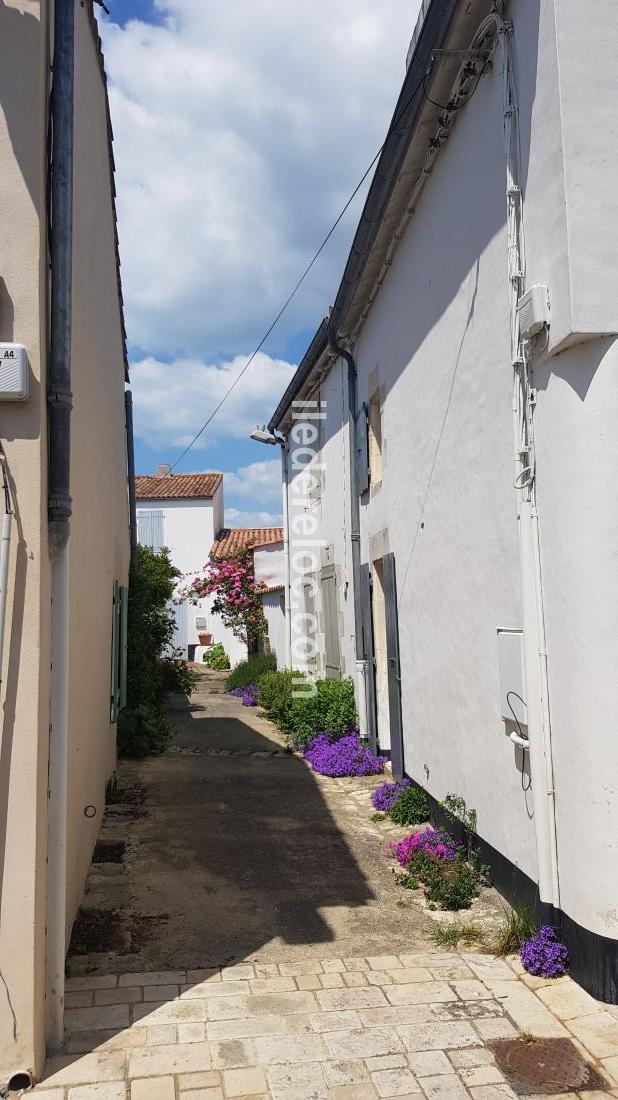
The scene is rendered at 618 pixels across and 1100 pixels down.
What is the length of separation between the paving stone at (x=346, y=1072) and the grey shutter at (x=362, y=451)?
6525mm

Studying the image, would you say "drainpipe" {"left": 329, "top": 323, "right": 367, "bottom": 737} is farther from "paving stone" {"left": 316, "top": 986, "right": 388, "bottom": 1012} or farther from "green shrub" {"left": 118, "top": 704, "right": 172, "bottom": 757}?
"paving stone" {"left": 316, "top": 986, "right": 388, "bottom": 1012}

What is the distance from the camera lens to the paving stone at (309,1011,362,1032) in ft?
11.5

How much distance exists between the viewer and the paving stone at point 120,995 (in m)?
3.74

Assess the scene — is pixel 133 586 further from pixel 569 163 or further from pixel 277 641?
pixel 569 163

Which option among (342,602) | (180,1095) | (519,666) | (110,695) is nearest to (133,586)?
(342,602)

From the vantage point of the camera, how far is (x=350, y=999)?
3.79 metres

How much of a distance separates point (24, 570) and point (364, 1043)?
243cm

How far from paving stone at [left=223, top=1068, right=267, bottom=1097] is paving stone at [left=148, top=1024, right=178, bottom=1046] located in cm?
34

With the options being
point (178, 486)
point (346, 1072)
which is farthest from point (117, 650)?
point (178, 486)

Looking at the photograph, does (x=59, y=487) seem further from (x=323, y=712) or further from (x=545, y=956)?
(x=323, y=712)

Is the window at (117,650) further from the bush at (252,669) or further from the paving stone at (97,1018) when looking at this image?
the bush at (252,669)

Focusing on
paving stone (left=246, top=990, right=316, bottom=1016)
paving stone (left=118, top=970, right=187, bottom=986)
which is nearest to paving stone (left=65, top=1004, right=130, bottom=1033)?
paving stone (left=118, top=970, right=187, bottom=986)

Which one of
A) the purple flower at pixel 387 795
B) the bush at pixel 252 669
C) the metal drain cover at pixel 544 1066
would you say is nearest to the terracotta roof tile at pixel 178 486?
the bush at pixel 252 669

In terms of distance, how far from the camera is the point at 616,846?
3.59 metres
